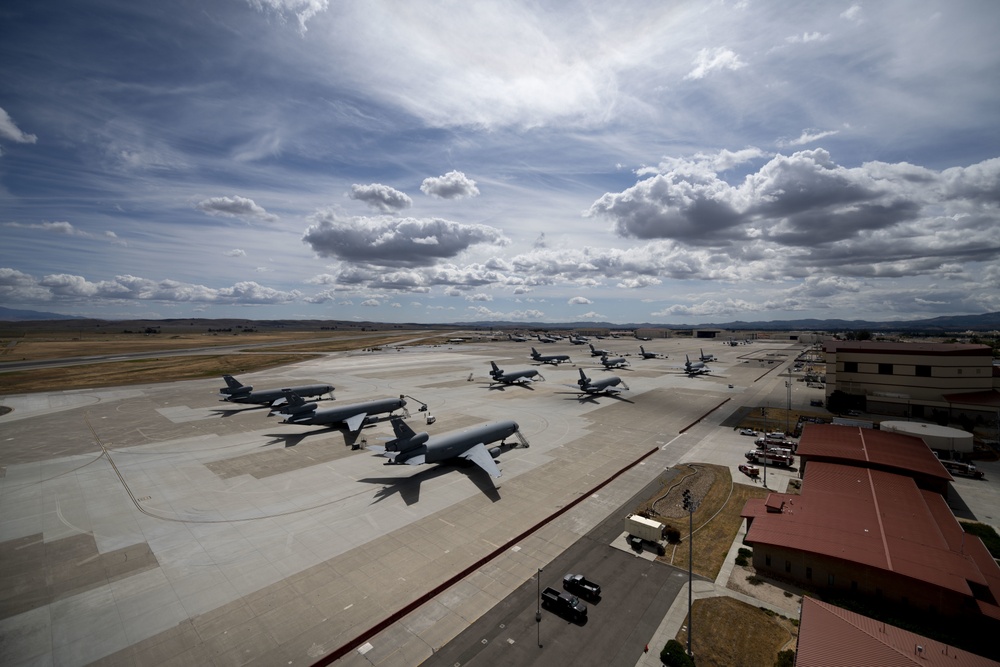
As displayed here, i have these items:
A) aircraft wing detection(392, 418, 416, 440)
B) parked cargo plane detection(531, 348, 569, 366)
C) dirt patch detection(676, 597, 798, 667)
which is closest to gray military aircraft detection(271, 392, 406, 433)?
aircraft wing detection(392, 418, 416, 440)

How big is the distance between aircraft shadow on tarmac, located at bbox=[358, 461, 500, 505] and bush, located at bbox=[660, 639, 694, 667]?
757 inches

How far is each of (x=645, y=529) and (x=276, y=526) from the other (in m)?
30.7

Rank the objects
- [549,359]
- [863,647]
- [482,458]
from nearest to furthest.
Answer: [863,647] → [482,458] → [549,359]

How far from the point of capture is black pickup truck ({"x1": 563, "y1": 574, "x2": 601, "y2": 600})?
82.5 ft

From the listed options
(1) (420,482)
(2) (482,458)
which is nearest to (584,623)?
(2) (482,458)

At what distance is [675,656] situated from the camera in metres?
20.3

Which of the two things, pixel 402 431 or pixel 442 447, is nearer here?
pixel 402 431

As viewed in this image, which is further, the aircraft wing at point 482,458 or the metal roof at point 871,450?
the aircraft wing at point 482,458

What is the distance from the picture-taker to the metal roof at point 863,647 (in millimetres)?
17594

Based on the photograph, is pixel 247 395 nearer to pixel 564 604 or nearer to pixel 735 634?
pixel 564 604

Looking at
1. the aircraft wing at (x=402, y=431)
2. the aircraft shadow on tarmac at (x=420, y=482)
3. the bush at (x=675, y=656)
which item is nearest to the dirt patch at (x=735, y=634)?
the bush at (x=675, y=656)

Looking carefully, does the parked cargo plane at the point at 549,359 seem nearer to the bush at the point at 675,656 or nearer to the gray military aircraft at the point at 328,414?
the gray military aircraft at the point at 328,414

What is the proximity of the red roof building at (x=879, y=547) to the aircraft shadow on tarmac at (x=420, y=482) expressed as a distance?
75.6 feet

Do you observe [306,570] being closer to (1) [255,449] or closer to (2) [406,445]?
(2) [406,445]
